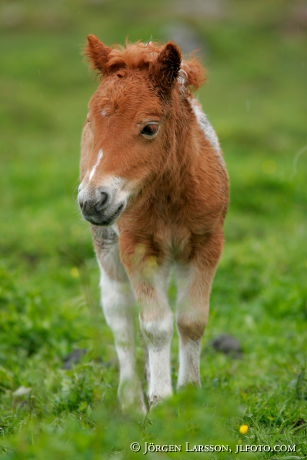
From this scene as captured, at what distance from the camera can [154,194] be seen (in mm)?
5844

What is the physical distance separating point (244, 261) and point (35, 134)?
1327 cm

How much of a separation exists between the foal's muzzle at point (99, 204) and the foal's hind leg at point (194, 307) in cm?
122

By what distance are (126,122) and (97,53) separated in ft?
2.39

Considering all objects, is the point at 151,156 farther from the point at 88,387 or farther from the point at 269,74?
the point at 269,74

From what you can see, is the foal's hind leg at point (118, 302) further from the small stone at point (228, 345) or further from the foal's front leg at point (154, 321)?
the small stone at point (228, 345)

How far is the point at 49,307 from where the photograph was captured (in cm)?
840

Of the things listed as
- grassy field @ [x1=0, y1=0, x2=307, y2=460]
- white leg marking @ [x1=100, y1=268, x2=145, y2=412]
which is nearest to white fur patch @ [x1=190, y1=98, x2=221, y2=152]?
grassy field @ [x1=0, y1=0, x2=307, y2=460]

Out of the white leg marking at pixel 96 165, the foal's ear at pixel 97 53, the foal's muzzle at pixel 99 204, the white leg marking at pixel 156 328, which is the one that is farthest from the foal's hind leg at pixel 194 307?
the foal's ear at pixel 97 53

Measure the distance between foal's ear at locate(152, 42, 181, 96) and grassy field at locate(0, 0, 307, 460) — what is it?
1094mm

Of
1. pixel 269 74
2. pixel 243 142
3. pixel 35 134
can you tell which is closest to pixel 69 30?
pixel 269 74

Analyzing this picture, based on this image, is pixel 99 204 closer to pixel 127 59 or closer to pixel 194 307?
pixel 127 59

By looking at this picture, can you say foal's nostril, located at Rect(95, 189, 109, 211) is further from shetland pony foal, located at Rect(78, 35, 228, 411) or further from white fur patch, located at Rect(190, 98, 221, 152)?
white fur patch, located at Rect(190, 98, 221, 152)

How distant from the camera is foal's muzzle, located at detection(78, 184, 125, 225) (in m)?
4.91

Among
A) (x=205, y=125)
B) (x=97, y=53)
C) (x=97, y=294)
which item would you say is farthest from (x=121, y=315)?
(x=97, y=294)
